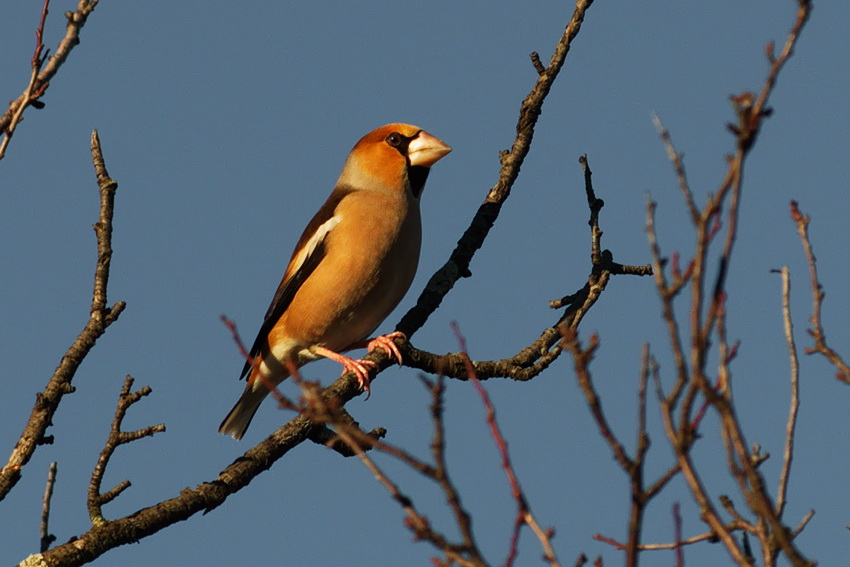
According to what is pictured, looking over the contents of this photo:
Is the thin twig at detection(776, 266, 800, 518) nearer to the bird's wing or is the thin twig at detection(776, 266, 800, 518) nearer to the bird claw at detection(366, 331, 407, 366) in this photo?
the bird claw at detection(366, 331, 407, 366)

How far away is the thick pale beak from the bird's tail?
5.68 feet

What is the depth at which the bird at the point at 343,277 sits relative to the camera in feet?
20.3

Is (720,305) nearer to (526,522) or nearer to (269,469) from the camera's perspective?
(526,522)

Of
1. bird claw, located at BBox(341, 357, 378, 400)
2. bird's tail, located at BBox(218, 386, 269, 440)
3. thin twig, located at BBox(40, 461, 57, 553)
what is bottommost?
thin twig, located at BBox(40, 461, 57, 553)

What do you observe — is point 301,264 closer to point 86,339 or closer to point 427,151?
point 427,151

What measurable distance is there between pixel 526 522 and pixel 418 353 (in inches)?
115

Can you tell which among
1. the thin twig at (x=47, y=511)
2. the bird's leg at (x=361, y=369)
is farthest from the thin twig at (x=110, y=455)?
the bird's leg at (x=361, y=369)

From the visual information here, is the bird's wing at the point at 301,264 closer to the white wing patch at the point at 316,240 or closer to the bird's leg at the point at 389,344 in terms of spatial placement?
the white wing patch at the point at 316,240

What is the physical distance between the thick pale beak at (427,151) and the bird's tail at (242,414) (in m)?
1.73

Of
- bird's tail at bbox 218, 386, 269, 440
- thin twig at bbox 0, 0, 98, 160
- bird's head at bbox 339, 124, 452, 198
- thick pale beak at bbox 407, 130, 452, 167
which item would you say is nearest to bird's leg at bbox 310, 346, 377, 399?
bird's tail at bbox 218, 386, 269, 440

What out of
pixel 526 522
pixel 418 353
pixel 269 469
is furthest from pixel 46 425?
pixel 526 522

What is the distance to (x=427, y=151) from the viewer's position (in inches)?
274

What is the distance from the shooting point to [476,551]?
212 cm

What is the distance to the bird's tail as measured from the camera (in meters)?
6.54
